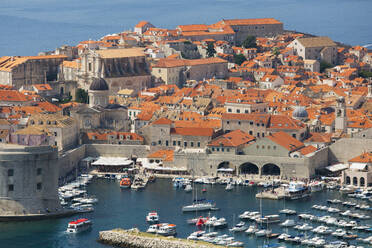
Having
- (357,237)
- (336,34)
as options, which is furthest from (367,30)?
(357,237)

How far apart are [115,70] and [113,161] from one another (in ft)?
77.8

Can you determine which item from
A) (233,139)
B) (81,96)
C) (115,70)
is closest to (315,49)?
(115,70)

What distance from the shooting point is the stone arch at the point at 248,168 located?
65.4 meters

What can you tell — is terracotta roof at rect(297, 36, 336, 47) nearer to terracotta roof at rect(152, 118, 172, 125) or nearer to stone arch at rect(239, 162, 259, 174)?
terracotta roof at rect(152, 118, 172, 125)

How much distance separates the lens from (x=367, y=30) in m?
167

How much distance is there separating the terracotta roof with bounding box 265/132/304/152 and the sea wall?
17526 millimetres

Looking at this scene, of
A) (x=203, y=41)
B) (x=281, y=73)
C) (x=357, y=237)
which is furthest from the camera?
(x=203, y=41)

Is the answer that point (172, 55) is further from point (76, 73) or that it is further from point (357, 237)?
point (357, 237)

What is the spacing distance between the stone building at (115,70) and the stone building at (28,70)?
364 cm

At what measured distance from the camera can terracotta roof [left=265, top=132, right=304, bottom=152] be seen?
214ft

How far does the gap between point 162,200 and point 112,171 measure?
8.37 meters

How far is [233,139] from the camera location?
6688 centimetres

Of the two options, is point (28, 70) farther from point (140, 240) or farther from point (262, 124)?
point (140, 240)

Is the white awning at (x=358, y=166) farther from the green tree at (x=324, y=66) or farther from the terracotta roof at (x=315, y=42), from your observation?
the terracotta roof at (x=315, y=42)
